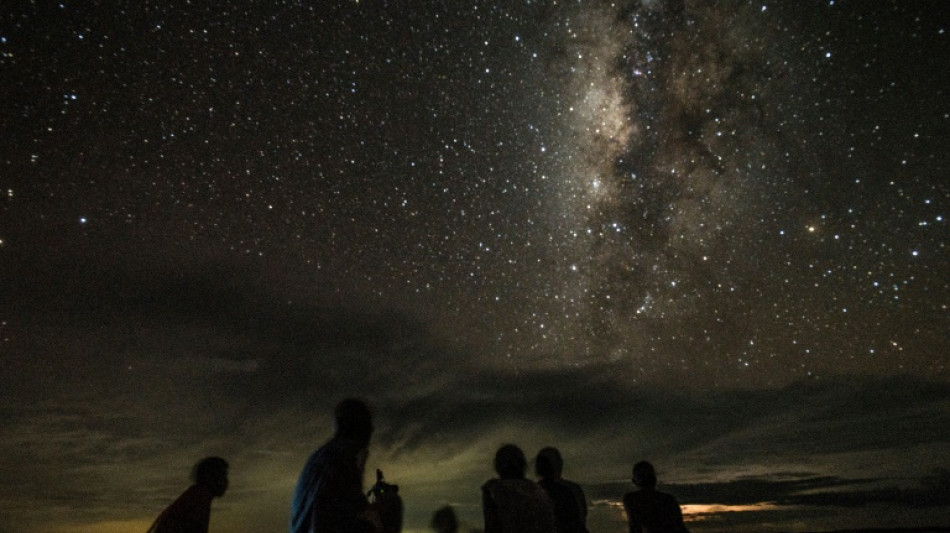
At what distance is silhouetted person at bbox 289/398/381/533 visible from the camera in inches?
80.8

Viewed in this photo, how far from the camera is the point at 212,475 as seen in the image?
329 cm

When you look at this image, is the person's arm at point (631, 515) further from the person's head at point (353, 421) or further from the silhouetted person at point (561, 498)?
the person's head at point (353, 421)

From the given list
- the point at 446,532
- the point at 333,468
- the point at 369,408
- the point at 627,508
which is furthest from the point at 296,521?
the point at 446,532

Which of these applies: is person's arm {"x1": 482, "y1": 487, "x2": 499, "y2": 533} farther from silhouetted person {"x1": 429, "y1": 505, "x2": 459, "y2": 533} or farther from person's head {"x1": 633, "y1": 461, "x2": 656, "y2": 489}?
silhouetted person {"x1": 429, "y1": 505, "x2": 459, "y2": 533}

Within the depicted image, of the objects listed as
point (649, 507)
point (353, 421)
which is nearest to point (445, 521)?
point (649, 507)

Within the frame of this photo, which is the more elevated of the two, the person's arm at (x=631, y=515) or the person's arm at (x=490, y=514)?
the person's arm at (x=490, y=514)

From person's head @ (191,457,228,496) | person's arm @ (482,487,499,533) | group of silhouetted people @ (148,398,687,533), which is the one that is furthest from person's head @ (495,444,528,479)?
person's head @ (191,457,228,496)

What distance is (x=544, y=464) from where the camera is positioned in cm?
375

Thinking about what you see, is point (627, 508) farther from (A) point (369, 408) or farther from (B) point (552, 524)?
(A) point (369, 408)

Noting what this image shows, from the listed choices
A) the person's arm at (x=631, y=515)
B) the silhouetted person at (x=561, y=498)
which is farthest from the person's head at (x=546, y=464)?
the person's arm at (x=631, y=515)

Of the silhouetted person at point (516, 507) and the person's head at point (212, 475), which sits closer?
the silhouetted person at point (516, 507)

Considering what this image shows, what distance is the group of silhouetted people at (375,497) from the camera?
2.09 m

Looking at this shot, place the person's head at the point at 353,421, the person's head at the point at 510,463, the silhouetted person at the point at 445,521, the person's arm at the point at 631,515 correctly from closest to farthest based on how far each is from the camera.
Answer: the person's head at the point at 353,421
the person's head at the point at 510,463
the person's arm at the point at 631,515
the silhouetted person at the point at 445,521

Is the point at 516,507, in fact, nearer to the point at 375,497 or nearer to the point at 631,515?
the point at 631,515
